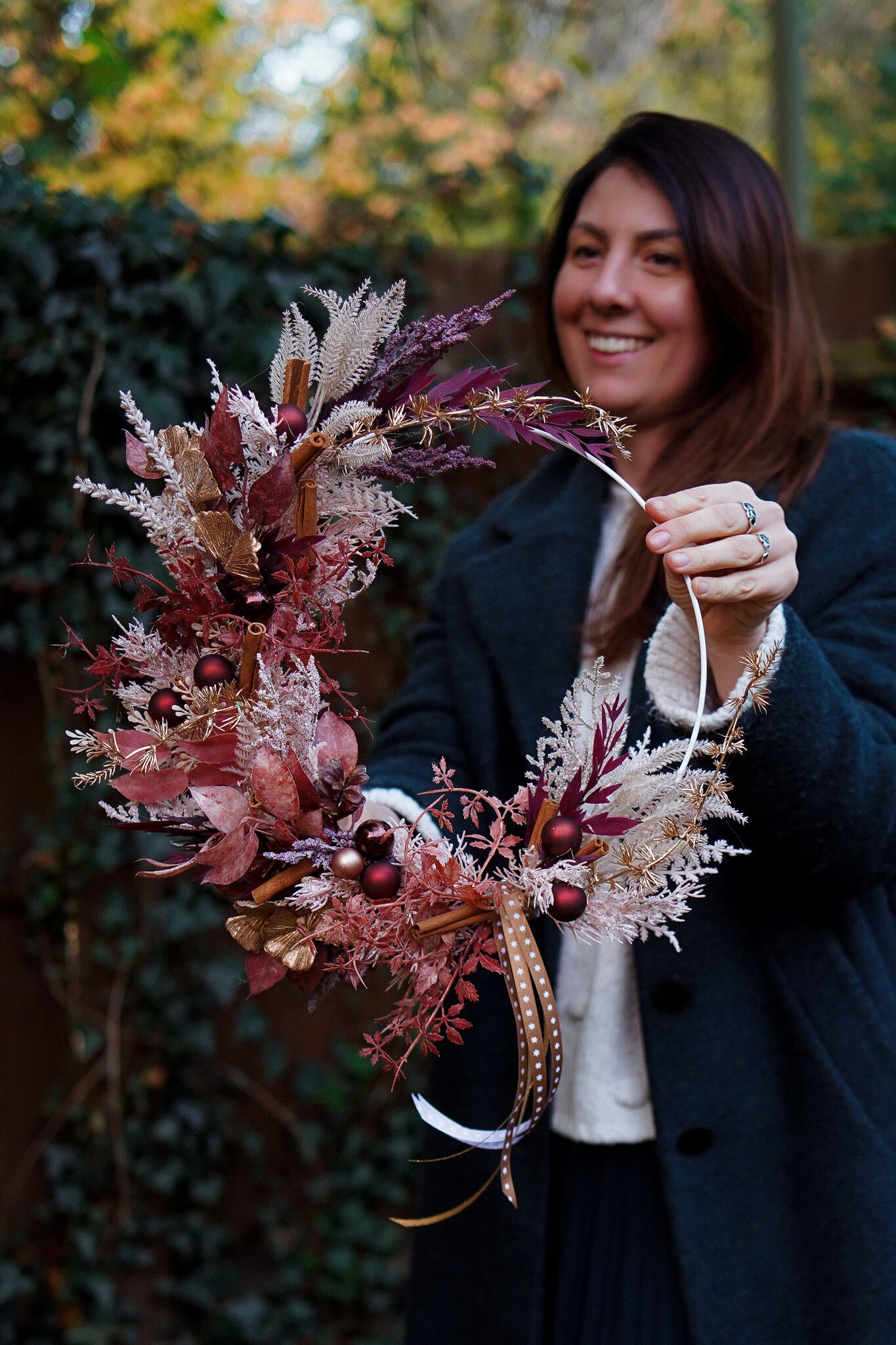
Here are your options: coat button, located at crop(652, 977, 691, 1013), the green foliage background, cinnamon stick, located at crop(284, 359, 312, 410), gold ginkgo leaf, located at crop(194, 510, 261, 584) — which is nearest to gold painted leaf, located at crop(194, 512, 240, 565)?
gold ginkgo leaf, located at crop(194, 510, 261, 584)

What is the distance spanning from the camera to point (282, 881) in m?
0.79

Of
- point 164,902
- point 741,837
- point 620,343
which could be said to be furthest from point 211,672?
point 164,902

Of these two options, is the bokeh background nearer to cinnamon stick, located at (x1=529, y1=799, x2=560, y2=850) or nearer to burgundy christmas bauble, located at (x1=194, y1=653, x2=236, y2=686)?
burgundy christmas bauble, located at (x1=194, y1=653, x2=236, y2=686)

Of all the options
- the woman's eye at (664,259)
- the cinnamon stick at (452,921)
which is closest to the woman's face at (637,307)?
the woman's eye at (664,259)

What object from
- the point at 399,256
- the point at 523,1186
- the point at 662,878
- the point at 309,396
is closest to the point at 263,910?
the point at 662,878

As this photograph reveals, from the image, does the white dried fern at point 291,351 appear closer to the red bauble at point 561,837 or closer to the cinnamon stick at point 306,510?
the cinnamon stick at point 306,510

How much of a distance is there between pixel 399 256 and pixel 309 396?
170cm

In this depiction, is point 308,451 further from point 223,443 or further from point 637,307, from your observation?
point 637,307

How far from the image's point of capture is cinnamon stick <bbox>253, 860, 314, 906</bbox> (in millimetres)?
785

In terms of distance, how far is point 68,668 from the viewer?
2178mm

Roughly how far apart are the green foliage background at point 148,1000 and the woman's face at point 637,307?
0.93 meters

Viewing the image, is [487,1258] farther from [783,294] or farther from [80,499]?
[80,499]

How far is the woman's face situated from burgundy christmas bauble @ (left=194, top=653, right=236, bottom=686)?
69 centimetres

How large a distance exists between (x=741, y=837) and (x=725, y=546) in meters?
0.34
